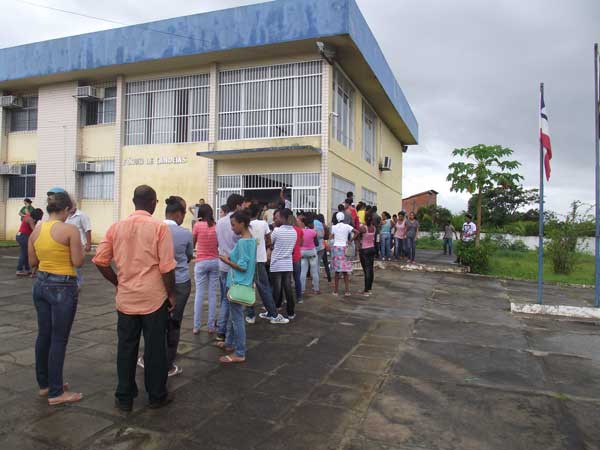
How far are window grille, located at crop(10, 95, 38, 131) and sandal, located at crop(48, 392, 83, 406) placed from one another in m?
19.3

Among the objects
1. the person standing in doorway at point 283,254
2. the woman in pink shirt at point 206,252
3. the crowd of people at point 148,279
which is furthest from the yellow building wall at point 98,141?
the woman in pink shirt at point 206,252

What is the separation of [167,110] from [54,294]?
1418 centimetres

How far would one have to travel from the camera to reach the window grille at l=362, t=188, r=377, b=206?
1945 cm

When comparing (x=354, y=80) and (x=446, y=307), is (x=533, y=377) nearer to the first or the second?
(x=446, y=307)

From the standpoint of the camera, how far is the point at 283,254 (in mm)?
6910

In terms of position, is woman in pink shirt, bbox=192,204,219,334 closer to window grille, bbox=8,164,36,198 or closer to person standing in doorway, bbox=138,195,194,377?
person standing in doorway, bbox=138,195,194,377

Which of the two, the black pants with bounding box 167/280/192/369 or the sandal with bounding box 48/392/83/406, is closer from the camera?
the sandal with bounding box 48/392/83/406

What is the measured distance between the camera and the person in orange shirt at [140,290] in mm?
3631

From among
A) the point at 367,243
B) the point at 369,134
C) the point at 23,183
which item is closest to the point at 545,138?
the point at 367,243

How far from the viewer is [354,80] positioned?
16.9 meters

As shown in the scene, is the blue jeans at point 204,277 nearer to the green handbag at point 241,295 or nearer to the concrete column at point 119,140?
the green handbag at point 241,295

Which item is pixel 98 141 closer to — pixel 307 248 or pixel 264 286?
pixel 307 248

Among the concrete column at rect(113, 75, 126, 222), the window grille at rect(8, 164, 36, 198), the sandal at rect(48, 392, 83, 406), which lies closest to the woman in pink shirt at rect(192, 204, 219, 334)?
the sandal at rect(48, 392, 83, 406)

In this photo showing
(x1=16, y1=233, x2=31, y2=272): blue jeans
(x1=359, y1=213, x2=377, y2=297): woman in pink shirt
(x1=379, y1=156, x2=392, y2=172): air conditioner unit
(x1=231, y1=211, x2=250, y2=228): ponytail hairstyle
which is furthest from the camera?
(x1=379, y1=156, x2=392, y2=172): air conditioner unit
